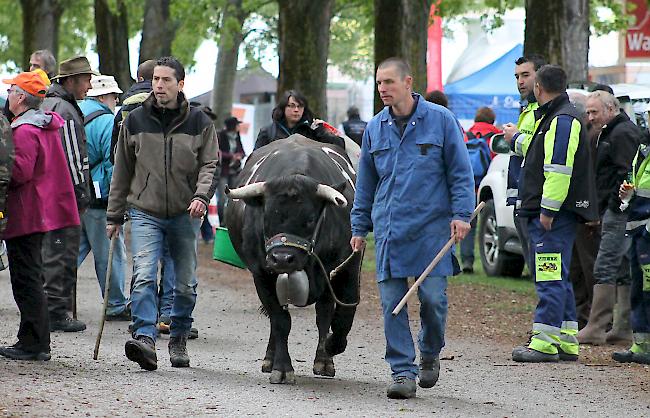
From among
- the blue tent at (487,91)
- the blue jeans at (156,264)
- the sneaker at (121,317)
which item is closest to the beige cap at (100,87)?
the sneaker at (121,317)

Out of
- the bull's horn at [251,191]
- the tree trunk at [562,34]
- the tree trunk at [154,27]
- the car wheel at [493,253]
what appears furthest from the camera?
the tree trunk at [154,27]

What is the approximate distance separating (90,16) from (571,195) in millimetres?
Answer: 39510

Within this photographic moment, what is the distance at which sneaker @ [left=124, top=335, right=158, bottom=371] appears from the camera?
1044 cm

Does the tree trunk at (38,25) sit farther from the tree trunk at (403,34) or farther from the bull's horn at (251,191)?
the bull's horn at (251,191)

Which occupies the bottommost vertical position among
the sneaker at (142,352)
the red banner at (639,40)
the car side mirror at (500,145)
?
the sneaker at (142,352)

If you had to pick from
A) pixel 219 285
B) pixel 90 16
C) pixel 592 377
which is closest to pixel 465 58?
pixel 90 16

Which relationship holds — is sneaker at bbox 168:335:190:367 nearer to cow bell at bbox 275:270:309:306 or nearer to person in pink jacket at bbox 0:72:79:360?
person in pink jacket at bbox 0:72:79:360

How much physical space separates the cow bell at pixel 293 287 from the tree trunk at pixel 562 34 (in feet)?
28.2

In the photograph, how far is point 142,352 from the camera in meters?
10.5

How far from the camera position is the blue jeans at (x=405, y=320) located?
9875 mm

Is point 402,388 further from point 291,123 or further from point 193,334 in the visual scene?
point 291,123

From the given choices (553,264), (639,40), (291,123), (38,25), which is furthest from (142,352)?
(38,25)

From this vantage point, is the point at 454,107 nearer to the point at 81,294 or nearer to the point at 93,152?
the point at 81,294

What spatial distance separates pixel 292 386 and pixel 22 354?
2.08 metres
